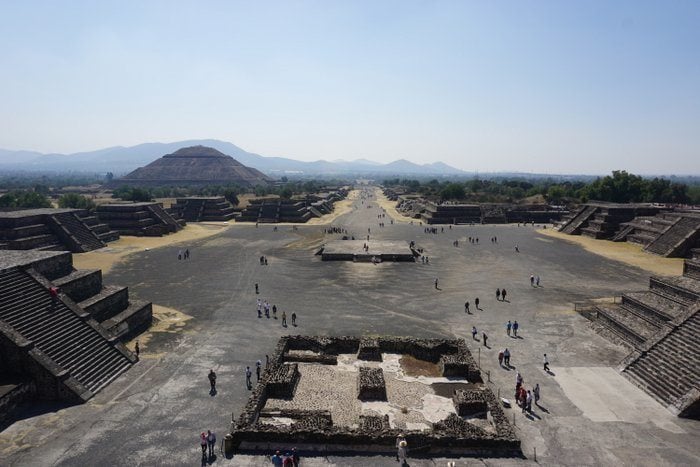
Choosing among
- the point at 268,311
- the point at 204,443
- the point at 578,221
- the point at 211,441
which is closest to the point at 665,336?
the point at 211,441

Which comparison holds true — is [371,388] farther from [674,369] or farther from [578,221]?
[578,221]

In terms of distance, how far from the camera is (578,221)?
7319 centimetres

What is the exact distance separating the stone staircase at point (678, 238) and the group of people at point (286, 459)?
54083 mm

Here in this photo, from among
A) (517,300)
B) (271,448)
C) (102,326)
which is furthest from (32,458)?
(517,300)

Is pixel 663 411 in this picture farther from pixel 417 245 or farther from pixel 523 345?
pixel 417 245

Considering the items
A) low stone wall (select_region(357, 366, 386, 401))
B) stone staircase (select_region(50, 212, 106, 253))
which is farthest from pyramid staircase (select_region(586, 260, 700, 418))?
stone staircase (select_region(50, 212, 106, 253))

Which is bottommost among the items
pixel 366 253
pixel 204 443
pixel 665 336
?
pixel 204 443

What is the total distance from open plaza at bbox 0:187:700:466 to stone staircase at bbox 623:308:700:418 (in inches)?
22.9

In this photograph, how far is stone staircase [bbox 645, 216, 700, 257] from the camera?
51.3 metres

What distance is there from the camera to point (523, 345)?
24.4 m

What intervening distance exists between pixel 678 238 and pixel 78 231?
74863mm

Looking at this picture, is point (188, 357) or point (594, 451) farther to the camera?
point (188, 357)

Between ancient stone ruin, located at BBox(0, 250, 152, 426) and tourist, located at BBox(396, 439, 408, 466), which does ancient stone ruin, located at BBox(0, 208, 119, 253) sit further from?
tourist, located at BBox(396, 439, 408, 466)

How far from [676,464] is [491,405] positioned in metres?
6.00
